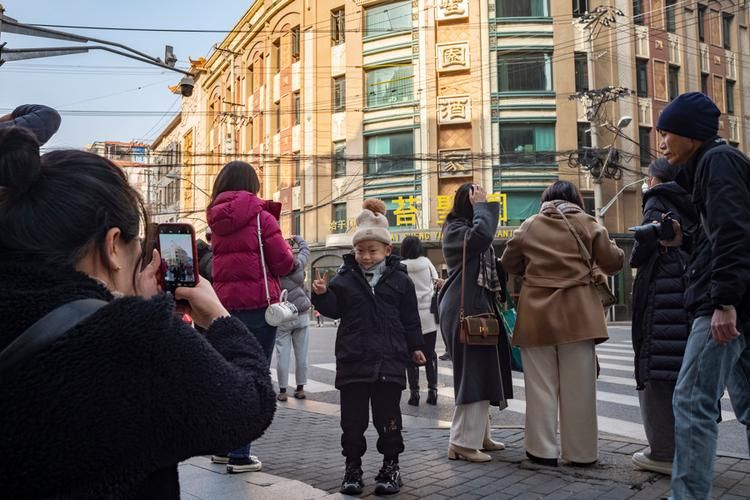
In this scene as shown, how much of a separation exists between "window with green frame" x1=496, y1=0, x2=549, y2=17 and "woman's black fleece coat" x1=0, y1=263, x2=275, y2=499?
3279 centimetres

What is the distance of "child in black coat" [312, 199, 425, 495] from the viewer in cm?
407

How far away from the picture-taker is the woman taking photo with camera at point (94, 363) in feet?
3.95

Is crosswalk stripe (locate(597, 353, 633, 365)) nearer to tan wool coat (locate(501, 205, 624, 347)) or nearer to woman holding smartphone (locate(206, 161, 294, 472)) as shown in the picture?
tan wool coat (locate(501, 205, 624, 347))

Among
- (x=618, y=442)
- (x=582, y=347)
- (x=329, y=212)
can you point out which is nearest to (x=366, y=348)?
(x=582, y=347)

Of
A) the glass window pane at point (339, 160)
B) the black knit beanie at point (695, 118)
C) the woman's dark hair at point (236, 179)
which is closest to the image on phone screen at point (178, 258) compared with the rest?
the black knit beanie at point (695, 118)

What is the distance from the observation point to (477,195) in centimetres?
492

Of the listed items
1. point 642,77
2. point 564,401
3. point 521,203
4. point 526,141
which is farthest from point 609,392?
point 642,77

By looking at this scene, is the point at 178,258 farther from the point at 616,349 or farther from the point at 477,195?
the point at 616,349

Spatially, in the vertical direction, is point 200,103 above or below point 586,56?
above

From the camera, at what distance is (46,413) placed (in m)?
1.20

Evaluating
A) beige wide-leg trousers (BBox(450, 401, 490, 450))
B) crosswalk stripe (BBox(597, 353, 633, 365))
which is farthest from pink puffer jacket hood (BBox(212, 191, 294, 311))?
crosswalk stripe (BBox(597, 353, 633, 365))

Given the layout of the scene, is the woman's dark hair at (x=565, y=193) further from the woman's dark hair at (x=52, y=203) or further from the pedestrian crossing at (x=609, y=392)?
the woman's dark hair at (x=52, y=203)

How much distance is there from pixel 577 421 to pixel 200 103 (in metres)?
54.1

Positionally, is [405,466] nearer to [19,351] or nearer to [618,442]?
[618,442]
